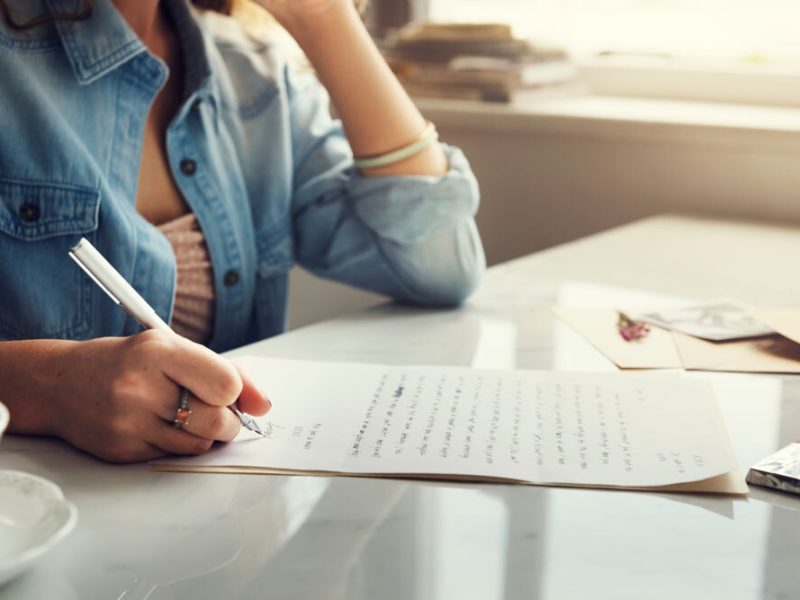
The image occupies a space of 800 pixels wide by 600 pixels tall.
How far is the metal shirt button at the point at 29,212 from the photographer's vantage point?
0.98m

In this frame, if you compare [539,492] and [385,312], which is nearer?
[539,492]

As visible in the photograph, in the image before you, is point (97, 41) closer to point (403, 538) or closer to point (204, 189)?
point (204, 189)

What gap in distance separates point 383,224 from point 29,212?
1.20ft

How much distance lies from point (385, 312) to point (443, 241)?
104 mm

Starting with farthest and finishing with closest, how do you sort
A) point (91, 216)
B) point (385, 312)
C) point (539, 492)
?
point (385, 312)
point (91, 216)
point (539, 492)

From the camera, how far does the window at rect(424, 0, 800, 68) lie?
1.87 m

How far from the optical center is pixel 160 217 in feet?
3.76

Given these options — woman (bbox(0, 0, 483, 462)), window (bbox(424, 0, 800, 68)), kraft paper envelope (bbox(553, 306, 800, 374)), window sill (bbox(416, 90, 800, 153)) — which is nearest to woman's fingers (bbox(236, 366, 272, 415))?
woman (bbox(0, 0, 483, 462))

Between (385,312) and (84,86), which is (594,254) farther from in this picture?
(84,86)

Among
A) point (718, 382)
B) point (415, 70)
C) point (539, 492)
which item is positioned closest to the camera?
point (539, 492)

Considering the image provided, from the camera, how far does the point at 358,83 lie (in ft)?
3.83

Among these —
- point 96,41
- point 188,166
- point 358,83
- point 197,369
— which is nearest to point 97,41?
point 96,41

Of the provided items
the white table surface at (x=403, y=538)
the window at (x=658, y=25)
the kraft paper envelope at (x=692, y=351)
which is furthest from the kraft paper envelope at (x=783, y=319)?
the window at (x=658, y=25)

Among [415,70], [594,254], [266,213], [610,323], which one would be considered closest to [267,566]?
[610,323]
